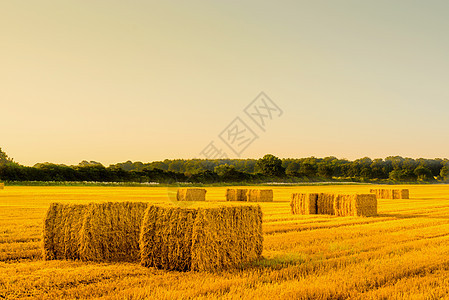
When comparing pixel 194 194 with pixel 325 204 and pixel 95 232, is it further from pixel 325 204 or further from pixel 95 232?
pixel 95 232

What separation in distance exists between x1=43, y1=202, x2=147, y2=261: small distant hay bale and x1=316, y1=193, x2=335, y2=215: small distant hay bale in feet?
42.0

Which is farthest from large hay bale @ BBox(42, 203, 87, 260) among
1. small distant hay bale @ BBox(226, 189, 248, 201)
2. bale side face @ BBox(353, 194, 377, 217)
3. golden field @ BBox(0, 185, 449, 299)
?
small distant hay bale @ BBox(226, 189, 248, 201)

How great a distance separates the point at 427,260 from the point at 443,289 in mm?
2394

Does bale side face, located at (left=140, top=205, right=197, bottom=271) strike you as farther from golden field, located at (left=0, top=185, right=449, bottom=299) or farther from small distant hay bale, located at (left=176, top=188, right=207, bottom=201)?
small distant hay bale, located at (left=176, top=188, right=207, bottom=201)

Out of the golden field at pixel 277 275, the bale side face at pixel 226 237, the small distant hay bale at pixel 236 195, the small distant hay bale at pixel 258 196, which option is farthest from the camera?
the small distant hay bale at pixel 236 195

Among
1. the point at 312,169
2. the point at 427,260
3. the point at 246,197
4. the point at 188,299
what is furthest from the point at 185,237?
the point at 312,169

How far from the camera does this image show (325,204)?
21297mm

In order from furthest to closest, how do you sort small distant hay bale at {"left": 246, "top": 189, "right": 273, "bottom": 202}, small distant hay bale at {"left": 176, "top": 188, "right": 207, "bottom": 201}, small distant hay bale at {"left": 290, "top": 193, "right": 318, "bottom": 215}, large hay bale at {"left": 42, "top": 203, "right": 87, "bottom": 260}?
small distant hay bale at {"left": 246, "top": 189, "right": 273, "bottom": 202}, small distant hay bale at {"left": 176, "top": 188, "right": 207, "bottom": 201}, small distant hay bale at {"left": 290, "top": 193, "right": 318, "bottom": 215}, large hay bale at {"left": 42, "top": 203, "right": 87, "bottom": 260}

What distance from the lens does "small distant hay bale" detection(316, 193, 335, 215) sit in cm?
2123

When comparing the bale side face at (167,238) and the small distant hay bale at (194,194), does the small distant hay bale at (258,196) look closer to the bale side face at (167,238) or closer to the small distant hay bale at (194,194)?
the small distant hay bale at (194,194)

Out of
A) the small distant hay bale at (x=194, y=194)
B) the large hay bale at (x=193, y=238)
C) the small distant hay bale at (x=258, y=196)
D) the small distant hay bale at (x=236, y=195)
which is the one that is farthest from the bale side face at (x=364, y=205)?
the small distant hay bale at (x=236, y=195)

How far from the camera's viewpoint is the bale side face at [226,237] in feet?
28.3

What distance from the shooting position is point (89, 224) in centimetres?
970

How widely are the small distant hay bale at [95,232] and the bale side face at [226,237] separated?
1.80 metres
